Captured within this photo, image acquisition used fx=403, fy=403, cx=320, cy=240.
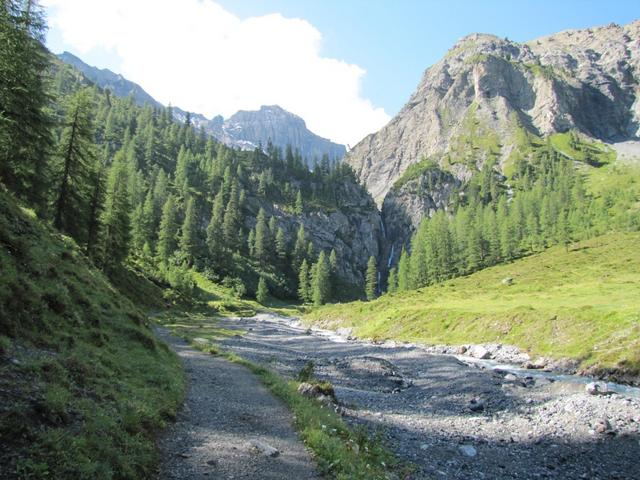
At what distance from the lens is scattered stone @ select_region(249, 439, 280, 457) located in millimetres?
11820

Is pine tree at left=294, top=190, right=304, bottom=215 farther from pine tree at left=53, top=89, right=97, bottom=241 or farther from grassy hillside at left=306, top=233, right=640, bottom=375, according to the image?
pine tree at left=53, top=89, right=97, bottom=241

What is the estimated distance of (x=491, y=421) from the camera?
21531 millimetres

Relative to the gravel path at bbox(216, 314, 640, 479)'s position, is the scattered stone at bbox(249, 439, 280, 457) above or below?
above

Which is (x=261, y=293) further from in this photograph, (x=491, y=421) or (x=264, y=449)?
(x=264, y=449)

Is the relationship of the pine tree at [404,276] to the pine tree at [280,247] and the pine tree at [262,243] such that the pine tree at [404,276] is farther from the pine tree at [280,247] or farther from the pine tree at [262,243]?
the pine tree at [262,243]

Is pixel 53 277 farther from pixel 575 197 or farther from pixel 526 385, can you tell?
→ pixel 575 197

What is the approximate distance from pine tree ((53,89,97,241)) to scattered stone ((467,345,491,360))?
46.5 meters

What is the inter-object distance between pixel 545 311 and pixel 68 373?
4640cm

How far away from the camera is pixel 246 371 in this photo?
85.0 ft

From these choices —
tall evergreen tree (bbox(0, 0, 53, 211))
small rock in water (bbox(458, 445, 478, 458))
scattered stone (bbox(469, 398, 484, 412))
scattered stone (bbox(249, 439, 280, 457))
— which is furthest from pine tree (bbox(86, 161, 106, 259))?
small rock in water (bbox(458, 445, 478, 458))

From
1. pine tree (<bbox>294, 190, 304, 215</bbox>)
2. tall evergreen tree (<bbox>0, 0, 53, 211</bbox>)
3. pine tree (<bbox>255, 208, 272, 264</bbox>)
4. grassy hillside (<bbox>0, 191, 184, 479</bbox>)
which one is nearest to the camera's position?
grassy hillside (<bbox>0, 191, 184, 479</bbox>)

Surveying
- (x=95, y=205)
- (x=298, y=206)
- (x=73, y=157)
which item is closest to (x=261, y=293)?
(x=298, y=206)

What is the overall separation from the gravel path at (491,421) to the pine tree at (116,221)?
40.7 metres

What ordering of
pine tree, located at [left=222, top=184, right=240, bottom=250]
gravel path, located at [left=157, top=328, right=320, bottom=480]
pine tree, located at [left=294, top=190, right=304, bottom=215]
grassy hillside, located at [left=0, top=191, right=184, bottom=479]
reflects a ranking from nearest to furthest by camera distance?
grassy hillside, located at [left=0, top=191, right=184, bottom=479]
gravel path, located at [left=157, top=328, right=320, bottom=480]
pine tree, located at [left=222, top=184, right=240, bottom=250]
pine tree, located at [left=294, top=190, right=304, bottom=215]
